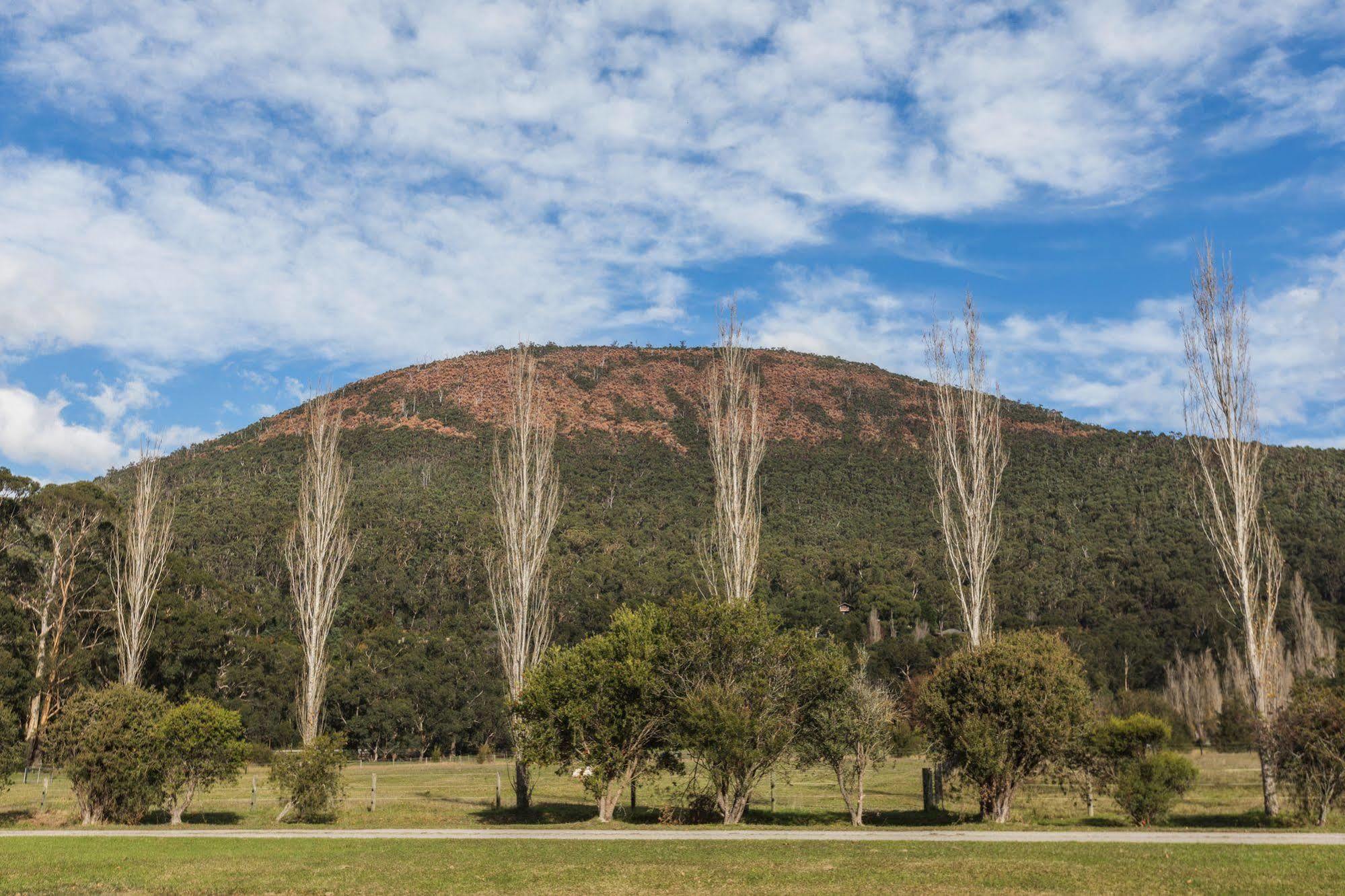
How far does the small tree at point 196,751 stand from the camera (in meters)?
22.2

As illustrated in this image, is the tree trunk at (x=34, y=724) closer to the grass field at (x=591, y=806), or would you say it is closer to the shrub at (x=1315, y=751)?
the grass field at (x=591, y=806)

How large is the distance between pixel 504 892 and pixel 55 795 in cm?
2502

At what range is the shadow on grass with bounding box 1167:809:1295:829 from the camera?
19469 millimetres

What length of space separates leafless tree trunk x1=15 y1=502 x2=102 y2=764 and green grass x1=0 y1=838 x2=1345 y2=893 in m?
30.8

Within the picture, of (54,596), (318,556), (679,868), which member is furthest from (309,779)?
(54,596)

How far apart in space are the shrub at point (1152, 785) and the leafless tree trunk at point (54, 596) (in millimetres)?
43699

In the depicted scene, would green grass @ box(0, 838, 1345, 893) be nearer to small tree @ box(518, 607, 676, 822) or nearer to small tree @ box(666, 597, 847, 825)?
small tree @ box(666, 597, 847, 825)

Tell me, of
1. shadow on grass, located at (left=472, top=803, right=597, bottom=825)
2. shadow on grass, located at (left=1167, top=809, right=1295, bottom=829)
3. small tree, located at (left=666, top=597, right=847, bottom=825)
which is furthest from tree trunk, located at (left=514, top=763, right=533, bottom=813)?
shadow on grass, located at (left=1167, top=809, right=1295, bottom=829)

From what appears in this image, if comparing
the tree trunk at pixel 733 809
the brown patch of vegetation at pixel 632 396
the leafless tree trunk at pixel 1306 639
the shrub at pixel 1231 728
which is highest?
the brown patch of vegetation at pixel 632 396

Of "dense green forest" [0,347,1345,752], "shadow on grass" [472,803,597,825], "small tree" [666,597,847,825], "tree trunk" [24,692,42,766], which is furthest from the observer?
"dense green forest" [0,347,1345,752]

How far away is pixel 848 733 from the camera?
21.4 metres

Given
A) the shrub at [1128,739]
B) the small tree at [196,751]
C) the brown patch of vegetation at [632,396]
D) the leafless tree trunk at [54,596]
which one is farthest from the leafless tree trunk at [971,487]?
the brown patch of vegetation at [632,396]

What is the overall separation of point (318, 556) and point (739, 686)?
16175mm

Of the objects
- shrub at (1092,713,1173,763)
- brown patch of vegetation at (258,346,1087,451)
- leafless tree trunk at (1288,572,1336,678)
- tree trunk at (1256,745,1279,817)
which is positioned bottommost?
tree trunk at (1256,745,1279,817)
